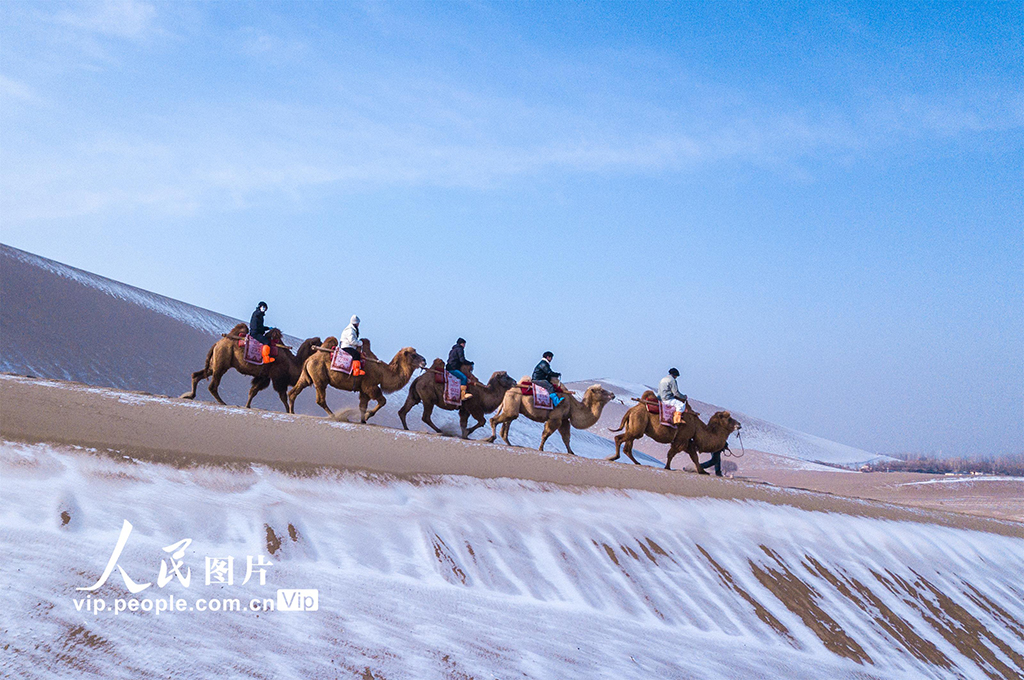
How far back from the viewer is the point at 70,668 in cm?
726

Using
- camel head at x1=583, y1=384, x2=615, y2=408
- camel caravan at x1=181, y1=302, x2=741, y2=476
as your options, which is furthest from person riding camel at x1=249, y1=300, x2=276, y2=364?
camel head at x1=583, y1=384, x2=615, y2=408

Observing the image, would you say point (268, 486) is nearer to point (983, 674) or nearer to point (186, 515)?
point (186, 515)

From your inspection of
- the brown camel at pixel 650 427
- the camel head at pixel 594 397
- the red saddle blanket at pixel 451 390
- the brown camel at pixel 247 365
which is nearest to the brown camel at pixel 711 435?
the brown camel at pixel 650 427

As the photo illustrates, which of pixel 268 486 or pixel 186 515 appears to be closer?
pixel 186 515

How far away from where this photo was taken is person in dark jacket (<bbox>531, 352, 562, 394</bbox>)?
63.3ft

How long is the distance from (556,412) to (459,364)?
241cm

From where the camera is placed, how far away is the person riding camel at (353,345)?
1722 cm

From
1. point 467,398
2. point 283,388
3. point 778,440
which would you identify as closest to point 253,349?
point 283,388

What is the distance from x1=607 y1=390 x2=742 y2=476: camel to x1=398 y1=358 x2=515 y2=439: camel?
285cm

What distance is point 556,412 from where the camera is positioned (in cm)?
1931

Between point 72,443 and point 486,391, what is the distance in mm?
9147

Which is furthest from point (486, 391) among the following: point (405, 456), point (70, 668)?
point (70, 668)

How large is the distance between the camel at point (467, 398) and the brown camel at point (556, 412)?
38cm

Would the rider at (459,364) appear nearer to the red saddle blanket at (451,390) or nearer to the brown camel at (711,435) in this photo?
the red saddle blanket at (451,390)
